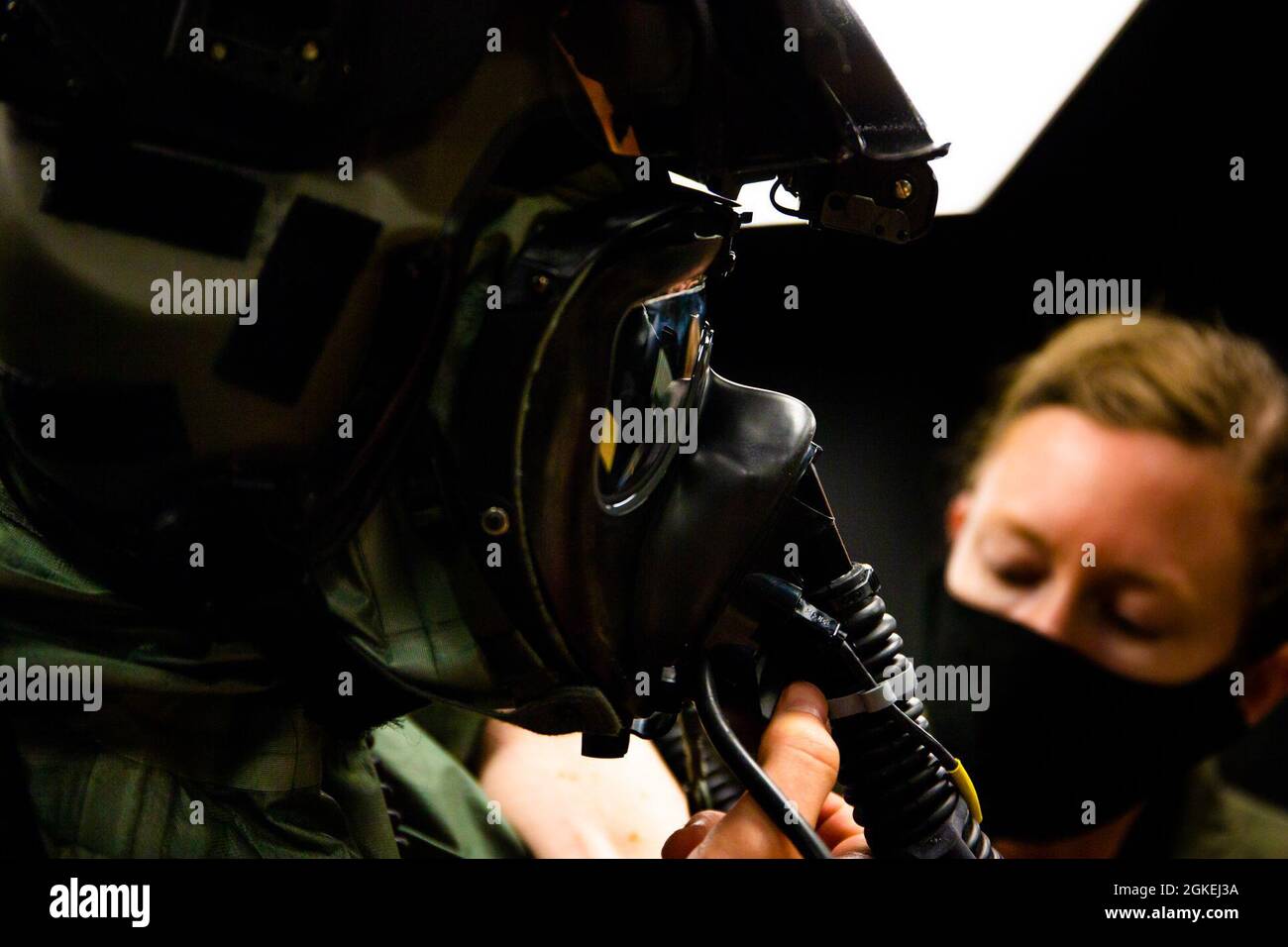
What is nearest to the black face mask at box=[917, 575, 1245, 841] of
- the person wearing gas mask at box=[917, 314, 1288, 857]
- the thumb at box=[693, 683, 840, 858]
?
the person wearing gas mask at box=[917, 314, 1288, 857]

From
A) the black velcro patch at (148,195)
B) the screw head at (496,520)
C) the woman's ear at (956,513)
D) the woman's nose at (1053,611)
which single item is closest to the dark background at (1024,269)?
the woman's ear at (956,513)

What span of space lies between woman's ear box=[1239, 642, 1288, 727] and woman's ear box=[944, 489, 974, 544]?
13.4 inches

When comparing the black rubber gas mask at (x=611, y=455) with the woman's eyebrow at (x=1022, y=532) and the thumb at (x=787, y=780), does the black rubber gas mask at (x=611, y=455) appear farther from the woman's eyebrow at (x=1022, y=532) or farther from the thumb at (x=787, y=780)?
the woman's eyebrow at (x=1022, y=532)

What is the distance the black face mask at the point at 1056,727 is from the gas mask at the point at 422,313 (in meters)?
0.57

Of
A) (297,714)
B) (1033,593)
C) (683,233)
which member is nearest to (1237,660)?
(1033,593)

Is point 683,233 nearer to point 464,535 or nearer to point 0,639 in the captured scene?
point 464,535

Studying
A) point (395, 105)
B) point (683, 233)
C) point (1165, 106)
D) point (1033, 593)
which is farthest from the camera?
point (1033, 593)

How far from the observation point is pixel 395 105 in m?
0.60

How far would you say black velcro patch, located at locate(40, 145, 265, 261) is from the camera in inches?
23.1

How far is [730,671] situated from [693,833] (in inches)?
6.9

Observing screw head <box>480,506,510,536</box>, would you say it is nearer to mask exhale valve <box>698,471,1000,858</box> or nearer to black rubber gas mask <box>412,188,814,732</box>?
black rubber gas mask <box>412,188,814,732</box>

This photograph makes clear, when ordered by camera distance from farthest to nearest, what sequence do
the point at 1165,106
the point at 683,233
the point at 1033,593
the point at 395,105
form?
the point at 1033,593 → the point at 1165,106 → the point at 683,233 → the point at 395,105

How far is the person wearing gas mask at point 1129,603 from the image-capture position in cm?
117
